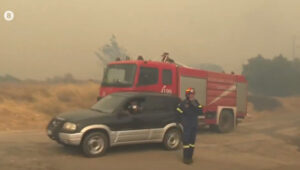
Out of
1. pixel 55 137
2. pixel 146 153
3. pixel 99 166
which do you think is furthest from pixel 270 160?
pixel 55 137

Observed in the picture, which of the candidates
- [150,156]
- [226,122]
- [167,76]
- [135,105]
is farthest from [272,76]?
[150,156]

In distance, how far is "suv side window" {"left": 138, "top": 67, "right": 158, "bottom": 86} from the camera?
12.8 meters

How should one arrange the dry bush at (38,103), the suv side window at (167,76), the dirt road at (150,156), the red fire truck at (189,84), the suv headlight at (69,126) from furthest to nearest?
the dry bush at (38,103) < the suv side window at (167,76) < the red fire truck at (189,84) < the suv headlight at (69,126) < the dirt road at (150,156)

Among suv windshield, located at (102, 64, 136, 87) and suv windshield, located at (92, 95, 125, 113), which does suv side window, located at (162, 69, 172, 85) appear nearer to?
suv windshield, located at (102, 64, 136, 87)

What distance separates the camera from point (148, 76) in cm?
1299

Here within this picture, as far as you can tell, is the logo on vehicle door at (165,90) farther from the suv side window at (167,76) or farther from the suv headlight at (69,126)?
the suv headlight at (69,126)

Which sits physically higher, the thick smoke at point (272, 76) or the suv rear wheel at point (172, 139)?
the thick smoke at point (272, 76)

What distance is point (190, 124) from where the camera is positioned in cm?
918

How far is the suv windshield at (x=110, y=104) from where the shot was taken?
Answer: 33.0 ft

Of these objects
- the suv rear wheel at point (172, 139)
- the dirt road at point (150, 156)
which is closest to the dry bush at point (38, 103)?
the dirt road at point (150, 156)

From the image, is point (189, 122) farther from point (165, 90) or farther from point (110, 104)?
point (165, 90)

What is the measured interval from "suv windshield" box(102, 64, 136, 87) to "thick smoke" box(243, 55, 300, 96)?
53.5 m

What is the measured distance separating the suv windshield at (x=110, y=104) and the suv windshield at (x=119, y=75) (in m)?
1.95

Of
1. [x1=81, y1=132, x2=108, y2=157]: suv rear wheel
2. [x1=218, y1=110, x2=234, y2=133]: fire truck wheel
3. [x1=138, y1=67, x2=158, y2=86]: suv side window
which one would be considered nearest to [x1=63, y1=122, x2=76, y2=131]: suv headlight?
[x1=81, y1=132, x2=108, y2=157]: suv rear wheel
